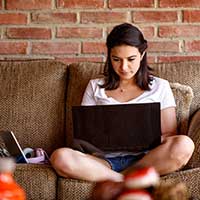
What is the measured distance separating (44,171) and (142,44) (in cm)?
68

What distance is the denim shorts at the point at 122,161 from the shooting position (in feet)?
6.64

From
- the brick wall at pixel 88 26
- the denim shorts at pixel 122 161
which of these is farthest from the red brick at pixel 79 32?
the denim shorts at pixel 122 161

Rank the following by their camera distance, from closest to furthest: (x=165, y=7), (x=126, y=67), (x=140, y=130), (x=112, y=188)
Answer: (x=112, y=188), (x=140, y=130), (x=126, y=67), (x=165, y=7)

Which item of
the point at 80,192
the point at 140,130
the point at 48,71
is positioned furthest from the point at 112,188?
the point at 48,71

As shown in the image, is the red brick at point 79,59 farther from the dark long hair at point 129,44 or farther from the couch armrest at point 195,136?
the couch armrest at point 195,136

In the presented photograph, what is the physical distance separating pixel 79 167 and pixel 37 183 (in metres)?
0.17

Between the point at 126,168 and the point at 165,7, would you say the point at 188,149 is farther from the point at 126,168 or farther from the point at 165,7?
the point at 165,7

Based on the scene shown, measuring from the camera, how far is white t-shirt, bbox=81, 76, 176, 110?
2150 mm

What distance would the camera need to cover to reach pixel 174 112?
217 centimetres

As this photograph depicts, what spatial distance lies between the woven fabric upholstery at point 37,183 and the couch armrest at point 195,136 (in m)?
0.51

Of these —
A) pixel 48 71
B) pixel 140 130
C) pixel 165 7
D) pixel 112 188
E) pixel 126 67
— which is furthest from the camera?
pixel 165 7

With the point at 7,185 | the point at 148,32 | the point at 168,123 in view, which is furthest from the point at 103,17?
the point at 7,185

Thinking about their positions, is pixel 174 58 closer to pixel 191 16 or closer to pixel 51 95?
pixel 191 16

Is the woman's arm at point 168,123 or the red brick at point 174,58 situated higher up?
the red brick at point 174,58
